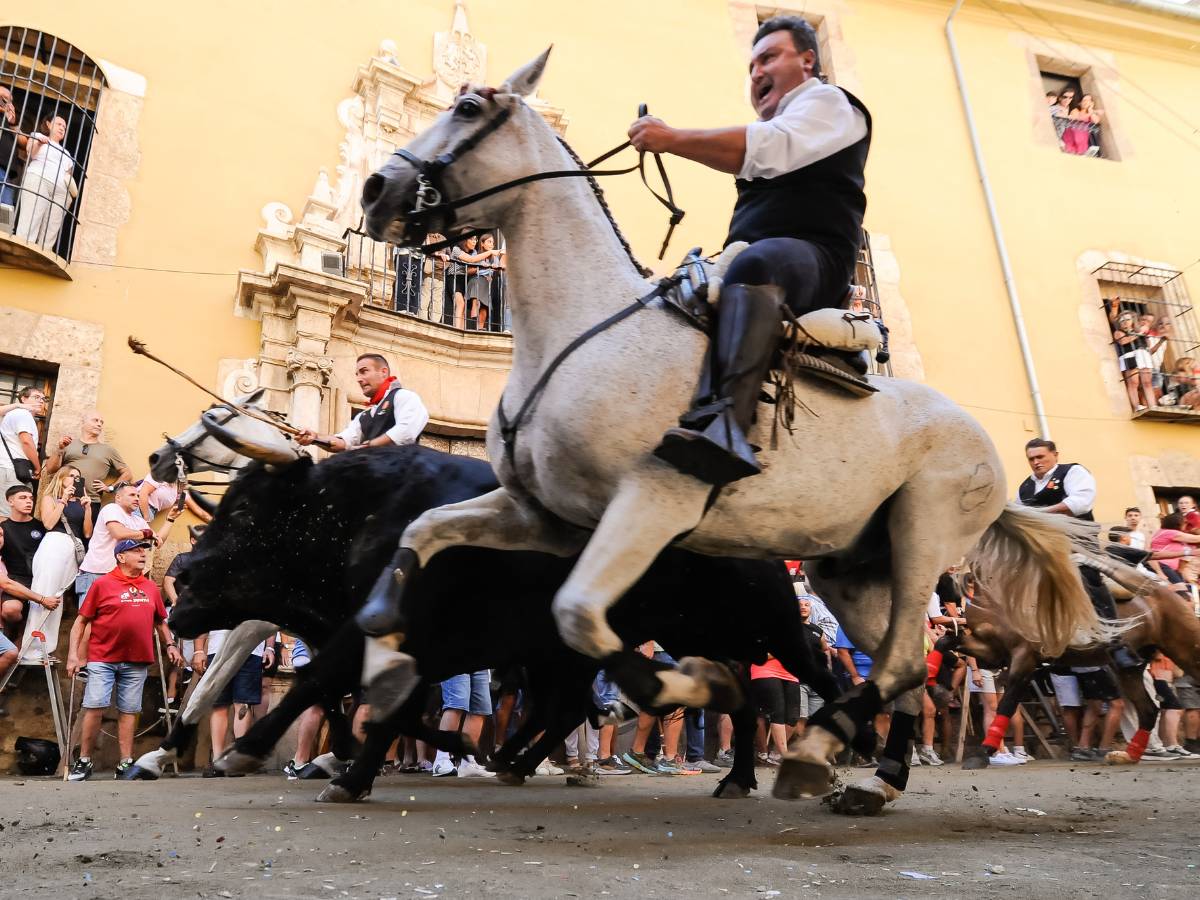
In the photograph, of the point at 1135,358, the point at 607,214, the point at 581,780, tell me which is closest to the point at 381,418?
the point at 581,780

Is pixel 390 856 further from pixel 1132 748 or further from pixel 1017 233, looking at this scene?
pixel 1017 233

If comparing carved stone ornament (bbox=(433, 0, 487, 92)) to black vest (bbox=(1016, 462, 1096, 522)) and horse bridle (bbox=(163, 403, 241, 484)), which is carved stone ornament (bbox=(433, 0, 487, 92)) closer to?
horse bridle (bbox=(163, 403, 241, 484))

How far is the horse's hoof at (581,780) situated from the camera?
18.7 ft

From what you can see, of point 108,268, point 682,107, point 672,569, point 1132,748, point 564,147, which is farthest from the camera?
point 682,107

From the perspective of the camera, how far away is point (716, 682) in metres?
2.80

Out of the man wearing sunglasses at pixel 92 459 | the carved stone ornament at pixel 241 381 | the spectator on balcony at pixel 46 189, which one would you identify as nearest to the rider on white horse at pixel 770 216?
the man wearing sunglasses at pixel 92 459

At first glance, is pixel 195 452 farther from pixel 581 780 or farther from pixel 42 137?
pixel 42 137

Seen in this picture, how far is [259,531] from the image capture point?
15.2ft

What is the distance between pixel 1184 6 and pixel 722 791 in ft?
72.5

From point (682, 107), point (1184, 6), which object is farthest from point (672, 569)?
point (1184, 6)

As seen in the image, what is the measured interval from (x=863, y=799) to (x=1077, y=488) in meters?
4.13

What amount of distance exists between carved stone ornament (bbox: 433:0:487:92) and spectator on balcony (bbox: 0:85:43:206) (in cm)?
558

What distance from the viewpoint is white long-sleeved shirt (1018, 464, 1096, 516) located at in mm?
6539

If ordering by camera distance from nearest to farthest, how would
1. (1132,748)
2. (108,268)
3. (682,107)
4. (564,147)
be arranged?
(564,147)
(1132,748)
(108,268)
(682,107)
